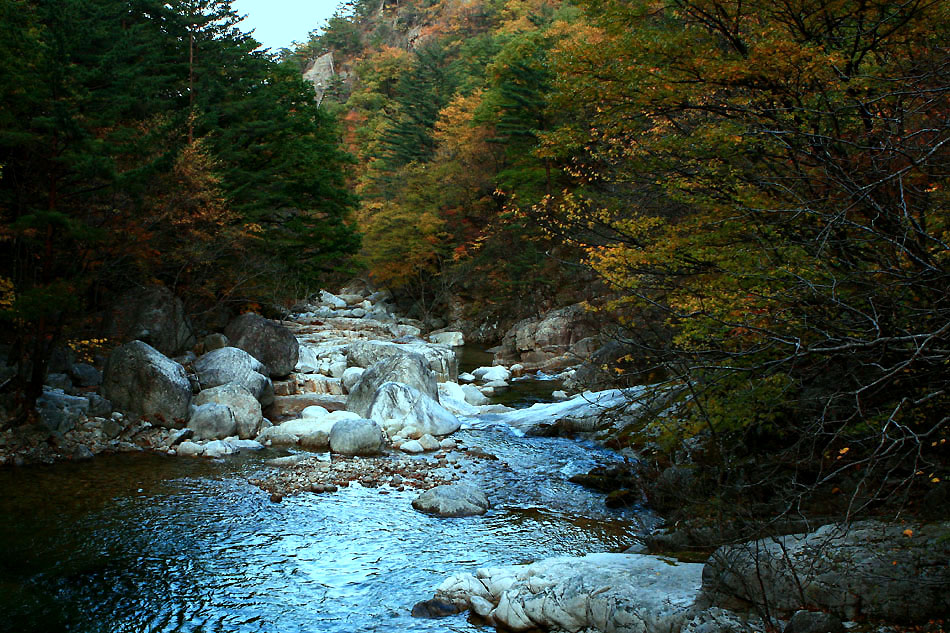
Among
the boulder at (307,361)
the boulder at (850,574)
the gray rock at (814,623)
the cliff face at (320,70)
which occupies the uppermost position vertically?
the cliff face at (320,70)

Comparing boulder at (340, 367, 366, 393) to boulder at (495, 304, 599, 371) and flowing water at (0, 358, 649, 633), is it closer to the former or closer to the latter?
flowing water at (0, 358, 649, 633)

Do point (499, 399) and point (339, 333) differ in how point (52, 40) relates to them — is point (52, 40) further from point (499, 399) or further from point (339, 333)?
point (339, 333)

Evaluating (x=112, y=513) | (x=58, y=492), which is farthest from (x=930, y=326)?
(x=58, y=492)

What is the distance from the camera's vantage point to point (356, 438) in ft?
40.1

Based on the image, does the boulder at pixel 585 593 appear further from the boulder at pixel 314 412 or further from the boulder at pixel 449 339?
the boulder at pixel 449 339

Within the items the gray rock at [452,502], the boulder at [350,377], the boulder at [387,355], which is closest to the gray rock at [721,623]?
the gray rock at [452,502]

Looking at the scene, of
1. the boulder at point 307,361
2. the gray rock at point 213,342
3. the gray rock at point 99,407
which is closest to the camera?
the gray rock at point 99,407

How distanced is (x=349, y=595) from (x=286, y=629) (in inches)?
32.2

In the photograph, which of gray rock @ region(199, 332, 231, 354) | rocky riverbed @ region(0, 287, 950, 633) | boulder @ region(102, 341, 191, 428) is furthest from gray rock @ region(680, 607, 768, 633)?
gray rock @ region(199, 332, 231, 354)

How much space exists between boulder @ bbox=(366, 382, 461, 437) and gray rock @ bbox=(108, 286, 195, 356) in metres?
6.32

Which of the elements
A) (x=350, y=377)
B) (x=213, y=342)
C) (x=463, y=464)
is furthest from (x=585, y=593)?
(x=213, y=342)

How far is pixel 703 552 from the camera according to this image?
21.0 ft

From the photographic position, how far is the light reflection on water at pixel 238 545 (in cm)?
611

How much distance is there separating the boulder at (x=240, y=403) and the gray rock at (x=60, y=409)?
88.1 inches
